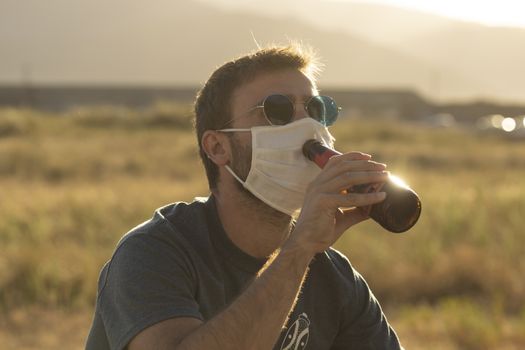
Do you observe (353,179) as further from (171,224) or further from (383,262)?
(383,262)

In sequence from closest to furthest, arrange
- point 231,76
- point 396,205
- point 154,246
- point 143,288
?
point 396,205
point 143,288
point 154,246
point 231,76

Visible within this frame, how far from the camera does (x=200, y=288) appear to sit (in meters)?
2.79

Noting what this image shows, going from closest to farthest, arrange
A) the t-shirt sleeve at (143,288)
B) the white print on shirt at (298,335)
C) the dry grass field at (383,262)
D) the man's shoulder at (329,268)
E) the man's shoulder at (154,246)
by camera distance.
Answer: the t-shirt sleeve at (143,288)
the man's shoulder at (154,246)
the white print on shirt at (298,335)
the man's shoulder at (329,268)
the dry grass field at (383,262)

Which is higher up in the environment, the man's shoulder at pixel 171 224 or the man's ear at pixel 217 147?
the man's ear at pixel 217 147

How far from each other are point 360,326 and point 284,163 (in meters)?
0.63

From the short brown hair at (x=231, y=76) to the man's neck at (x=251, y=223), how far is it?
0.13 m

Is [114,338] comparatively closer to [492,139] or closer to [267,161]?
[267,161]

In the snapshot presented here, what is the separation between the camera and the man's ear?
3.18 metres

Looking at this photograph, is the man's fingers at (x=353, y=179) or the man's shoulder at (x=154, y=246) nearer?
the man's fingers at (x=353, y=179)

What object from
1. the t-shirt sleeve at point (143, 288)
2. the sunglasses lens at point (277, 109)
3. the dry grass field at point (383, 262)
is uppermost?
the sunglasses lens at point (277, 109)

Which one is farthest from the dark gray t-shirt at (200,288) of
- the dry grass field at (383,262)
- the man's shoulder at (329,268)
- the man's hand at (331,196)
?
the dry grass field at (383,262)

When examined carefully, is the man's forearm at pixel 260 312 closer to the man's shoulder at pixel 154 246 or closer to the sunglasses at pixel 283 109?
the man's shoulder at pixel 154 246

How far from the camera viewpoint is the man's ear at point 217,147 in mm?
3182

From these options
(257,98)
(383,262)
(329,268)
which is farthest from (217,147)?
(383,262)
